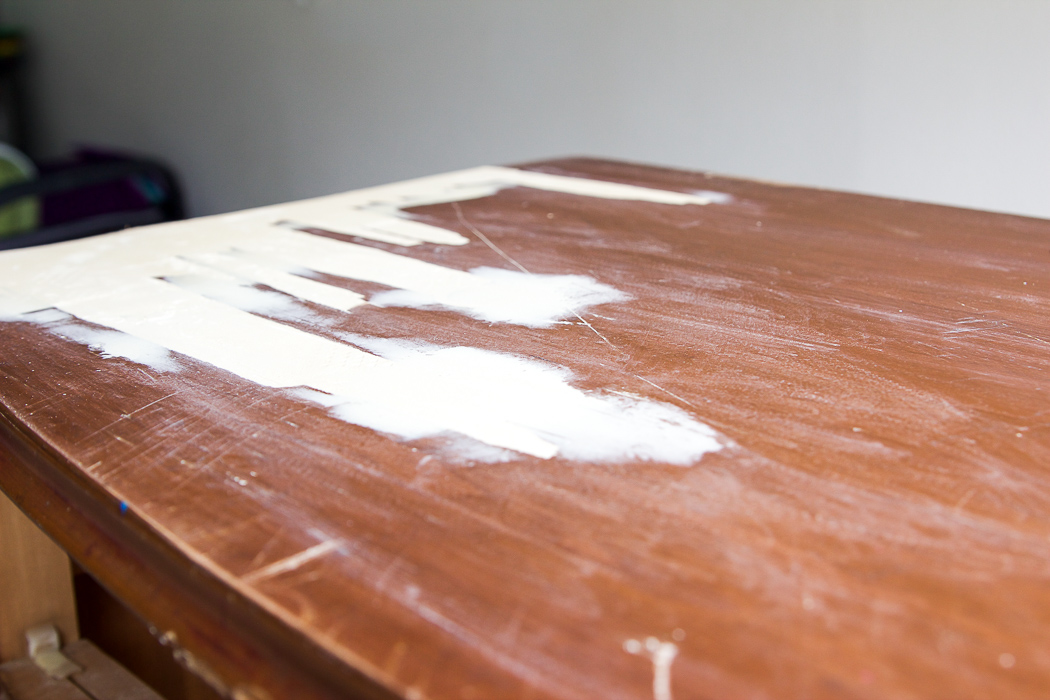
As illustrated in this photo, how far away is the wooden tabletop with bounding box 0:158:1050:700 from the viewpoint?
318 mm

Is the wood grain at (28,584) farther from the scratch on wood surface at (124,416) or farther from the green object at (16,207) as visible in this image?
the green object at (16,207)

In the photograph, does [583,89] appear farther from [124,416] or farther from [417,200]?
[124,416]

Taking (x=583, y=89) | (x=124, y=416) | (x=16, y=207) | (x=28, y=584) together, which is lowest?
(x=16, y=207)

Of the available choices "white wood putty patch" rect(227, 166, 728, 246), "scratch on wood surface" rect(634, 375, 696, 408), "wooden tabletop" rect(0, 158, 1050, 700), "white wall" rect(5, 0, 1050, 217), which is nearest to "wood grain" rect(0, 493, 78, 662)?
"wooden tabletop" rect(0, 158, 1050, 700)

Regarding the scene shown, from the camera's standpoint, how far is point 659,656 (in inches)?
12.1

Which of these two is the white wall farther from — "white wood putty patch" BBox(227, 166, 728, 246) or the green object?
"white wood putty patch" BBox(227, 166, 728, 246)

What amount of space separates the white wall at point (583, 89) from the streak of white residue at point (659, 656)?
163cm

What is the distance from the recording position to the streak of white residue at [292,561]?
1.16ft

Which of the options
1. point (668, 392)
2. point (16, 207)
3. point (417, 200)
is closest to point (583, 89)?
point (417, 200)

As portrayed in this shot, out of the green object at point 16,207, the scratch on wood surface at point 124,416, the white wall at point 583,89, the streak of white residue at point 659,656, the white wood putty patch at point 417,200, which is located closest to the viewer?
the streak of white residue at point 659,656

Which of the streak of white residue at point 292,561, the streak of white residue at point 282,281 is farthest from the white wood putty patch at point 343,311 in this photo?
the streak of white residue at point 292,561

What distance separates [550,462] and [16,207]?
292 centimetres

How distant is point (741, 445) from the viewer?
1.52ft

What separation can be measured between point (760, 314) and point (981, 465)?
0.25m
